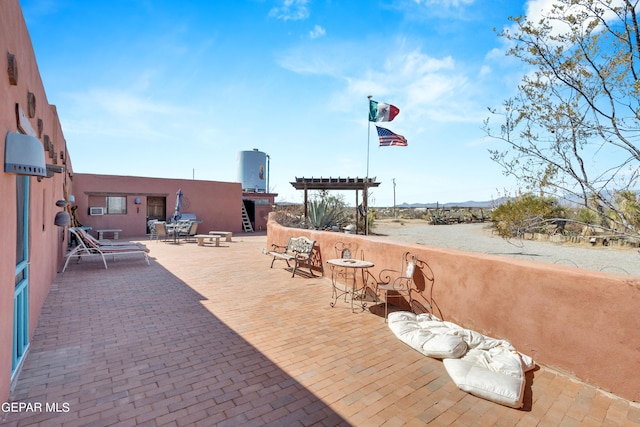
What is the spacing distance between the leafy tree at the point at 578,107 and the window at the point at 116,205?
16299 millimetres

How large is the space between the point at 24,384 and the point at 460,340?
427 cm

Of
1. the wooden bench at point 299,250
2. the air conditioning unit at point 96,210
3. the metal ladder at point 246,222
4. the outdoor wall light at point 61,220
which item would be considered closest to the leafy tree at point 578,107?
the wooden bench at point 299,250

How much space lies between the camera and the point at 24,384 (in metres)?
2.70

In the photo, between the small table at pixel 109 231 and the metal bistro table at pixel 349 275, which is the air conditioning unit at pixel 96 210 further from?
the metal bistro table at pixel 349 275

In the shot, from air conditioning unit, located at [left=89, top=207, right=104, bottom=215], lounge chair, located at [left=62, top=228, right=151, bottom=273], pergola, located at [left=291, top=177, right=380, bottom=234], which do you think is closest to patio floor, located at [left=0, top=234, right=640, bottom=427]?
lounge chair, located at [left=62, top=228, right=151, bottom=273]

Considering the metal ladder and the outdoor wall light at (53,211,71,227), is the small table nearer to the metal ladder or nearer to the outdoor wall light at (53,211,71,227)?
the metal ladder

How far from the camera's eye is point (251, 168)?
27688 millimetres

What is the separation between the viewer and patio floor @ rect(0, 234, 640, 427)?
239 cm

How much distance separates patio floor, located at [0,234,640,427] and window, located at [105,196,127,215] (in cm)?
1125

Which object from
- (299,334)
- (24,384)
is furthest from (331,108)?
(24,384)

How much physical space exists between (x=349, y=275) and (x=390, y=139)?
729 centimetres

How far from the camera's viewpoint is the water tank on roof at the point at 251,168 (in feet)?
90.5

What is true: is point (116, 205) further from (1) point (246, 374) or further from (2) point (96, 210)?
(1) point (246, 374)

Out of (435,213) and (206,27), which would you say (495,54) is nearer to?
(206,27)
